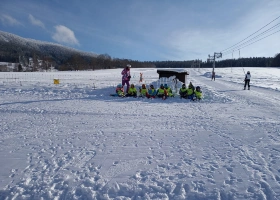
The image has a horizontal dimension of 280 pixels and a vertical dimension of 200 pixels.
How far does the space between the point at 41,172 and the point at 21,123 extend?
12.6ft

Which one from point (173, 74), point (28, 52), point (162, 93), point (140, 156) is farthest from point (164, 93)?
point (28, 52)

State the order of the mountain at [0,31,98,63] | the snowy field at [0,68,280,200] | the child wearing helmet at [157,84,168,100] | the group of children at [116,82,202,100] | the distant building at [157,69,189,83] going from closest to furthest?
the snowy field at [0,68,280,200] < the group of children at [116,82,202,100] < the child wearing helmet at [157,84,168,100] < the distant building at [157,69,189,83] < the mountain at [0,31,98,63]

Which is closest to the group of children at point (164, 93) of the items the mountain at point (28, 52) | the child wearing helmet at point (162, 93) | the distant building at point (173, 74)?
the child wearing helmet at point (162, 93)

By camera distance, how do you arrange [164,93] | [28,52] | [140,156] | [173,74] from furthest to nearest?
1. [28,52]
2. [173,74]
3. [164,93]
4. [140,156]

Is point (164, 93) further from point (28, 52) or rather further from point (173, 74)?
point (28, 52)

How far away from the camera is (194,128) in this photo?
595 cm

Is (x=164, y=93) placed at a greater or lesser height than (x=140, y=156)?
greater

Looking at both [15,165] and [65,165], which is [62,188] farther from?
[15,165]

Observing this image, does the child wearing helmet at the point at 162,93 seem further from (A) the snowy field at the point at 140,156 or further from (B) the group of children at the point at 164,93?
(A) the snowy field at the point at 140,156

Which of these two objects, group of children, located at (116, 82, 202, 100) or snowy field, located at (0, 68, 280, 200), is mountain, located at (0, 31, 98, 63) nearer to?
group of children, located at (116, 82, 202, 100)

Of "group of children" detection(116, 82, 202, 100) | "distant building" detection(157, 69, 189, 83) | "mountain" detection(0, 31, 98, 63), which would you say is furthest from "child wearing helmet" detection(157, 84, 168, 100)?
"mountain" detection(0, 31, 98, 63)

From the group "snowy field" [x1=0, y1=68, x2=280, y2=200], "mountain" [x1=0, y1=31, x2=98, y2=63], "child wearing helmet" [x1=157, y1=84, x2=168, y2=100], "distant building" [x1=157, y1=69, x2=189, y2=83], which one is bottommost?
"snowy field" [x1=0, y1=68, x2=280, y2=200]

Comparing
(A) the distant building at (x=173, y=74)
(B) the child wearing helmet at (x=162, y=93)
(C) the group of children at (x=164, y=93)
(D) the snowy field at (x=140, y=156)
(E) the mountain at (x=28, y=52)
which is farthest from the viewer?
(E) the mountain at (x=28, y=52)

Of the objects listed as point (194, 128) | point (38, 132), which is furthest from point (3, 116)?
point (194, 128)
